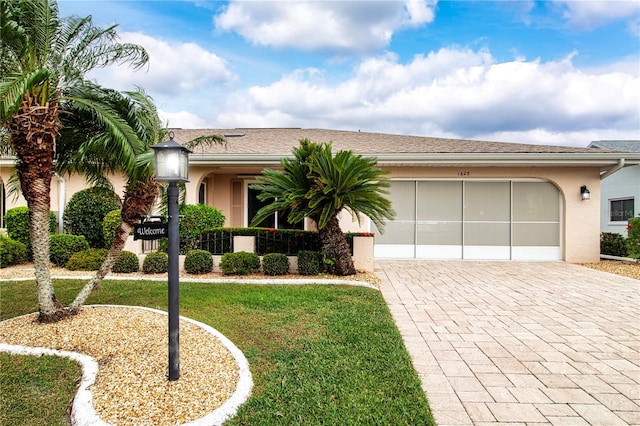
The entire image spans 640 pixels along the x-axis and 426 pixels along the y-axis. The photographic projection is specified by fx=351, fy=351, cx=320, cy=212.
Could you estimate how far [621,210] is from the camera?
57.5 ft

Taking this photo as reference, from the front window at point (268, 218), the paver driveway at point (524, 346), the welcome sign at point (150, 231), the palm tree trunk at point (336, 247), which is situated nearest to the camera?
the paver driveway at point (524, 346)

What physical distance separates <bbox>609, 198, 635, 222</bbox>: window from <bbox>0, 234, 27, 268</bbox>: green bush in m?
23.9

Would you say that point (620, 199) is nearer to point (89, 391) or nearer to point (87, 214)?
point (89, 391)

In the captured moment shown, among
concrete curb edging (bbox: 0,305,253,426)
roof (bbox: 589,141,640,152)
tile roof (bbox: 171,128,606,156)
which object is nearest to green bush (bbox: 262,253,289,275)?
tile roof (bbox: 171,128,606,156)

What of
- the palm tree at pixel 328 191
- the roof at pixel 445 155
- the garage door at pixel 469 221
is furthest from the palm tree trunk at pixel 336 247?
the garage door at pixel 469 221

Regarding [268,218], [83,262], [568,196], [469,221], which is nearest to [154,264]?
[83,262]

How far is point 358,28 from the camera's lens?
30.5ft

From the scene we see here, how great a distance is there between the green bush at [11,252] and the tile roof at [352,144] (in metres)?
5.34

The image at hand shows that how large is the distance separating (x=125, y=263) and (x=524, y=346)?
335 inches

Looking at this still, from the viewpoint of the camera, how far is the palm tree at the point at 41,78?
13.2ft

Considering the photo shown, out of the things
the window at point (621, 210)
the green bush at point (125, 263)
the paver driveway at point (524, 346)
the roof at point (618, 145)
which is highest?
the roof at point (618, 145)

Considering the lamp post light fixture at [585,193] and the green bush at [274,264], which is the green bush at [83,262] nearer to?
the green bush at [274,264]

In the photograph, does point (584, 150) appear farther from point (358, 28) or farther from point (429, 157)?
point (358, 28)

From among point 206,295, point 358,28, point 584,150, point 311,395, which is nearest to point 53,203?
point 206,295
